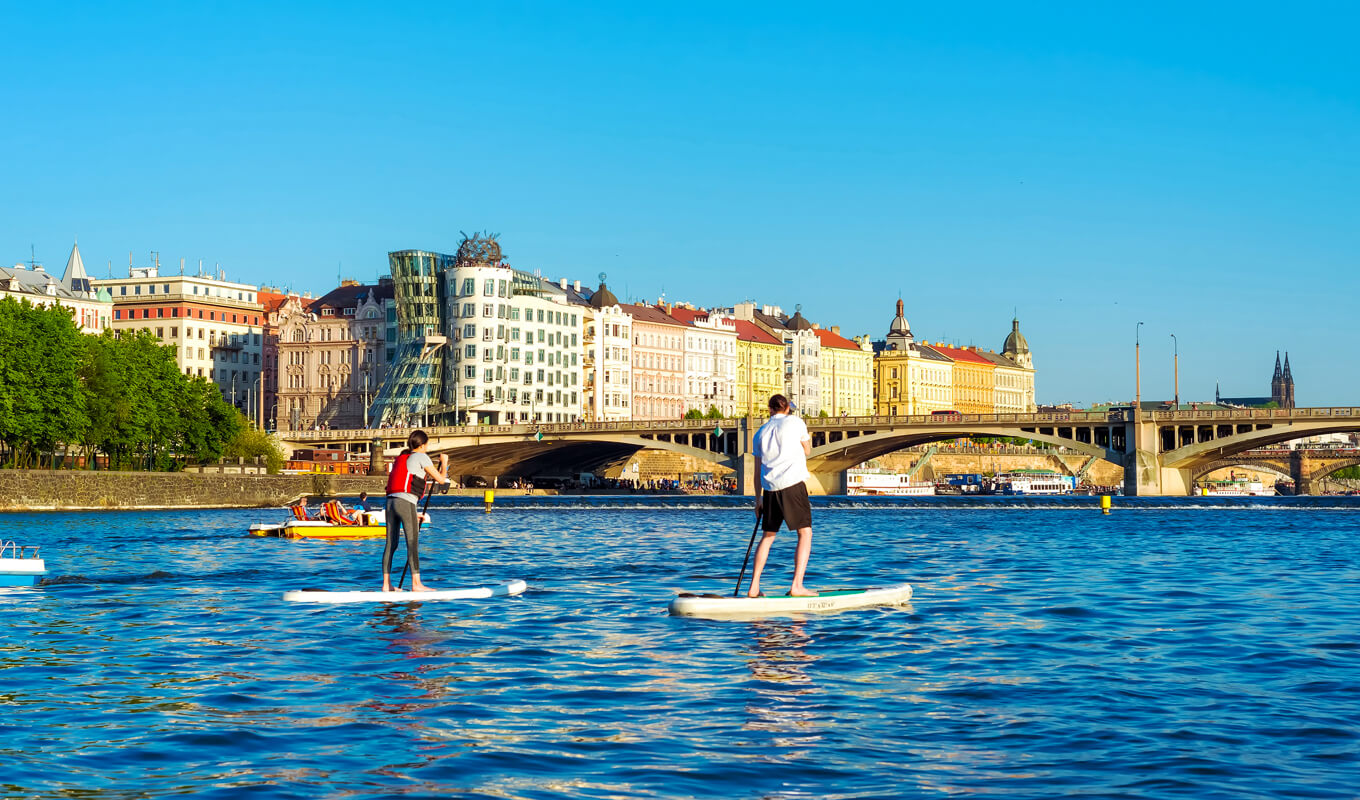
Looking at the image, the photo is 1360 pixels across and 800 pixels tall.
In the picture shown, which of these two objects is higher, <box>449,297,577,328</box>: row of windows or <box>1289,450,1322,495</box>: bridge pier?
<box>449,297,577,328</box>: row of windows

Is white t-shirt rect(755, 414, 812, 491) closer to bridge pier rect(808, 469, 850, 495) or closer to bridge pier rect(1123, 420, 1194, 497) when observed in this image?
bridge pier rect(1123, 420, 1194, 497)

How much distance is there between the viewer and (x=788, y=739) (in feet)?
40.7

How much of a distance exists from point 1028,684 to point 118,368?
3567 inches

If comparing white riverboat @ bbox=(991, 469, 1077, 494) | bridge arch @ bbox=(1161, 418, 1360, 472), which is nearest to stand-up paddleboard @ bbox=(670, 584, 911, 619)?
bridge arch @ bbox=(1161, 418, 1360, 472)

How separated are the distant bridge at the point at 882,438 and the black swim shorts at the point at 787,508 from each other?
88.2 metres

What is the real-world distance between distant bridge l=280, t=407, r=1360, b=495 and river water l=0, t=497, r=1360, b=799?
8091cm

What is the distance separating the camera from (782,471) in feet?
63.4

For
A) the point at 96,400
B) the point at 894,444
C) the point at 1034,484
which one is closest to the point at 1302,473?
the point at 1034,484

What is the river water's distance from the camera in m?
11.2

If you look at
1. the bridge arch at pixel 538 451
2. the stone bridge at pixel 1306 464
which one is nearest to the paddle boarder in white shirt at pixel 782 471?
the bridge arch at pixel 538 451

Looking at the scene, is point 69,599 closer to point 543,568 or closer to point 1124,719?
point 543,568

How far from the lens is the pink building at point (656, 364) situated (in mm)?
187375

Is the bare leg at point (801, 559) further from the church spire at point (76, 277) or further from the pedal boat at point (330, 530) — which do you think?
the church spire at point (76, 277)

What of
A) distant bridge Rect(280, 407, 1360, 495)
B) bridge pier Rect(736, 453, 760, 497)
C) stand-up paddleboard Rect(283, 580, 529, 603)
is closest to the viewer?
stand-up paddleboard Rect(283, 580, 529, 603)
